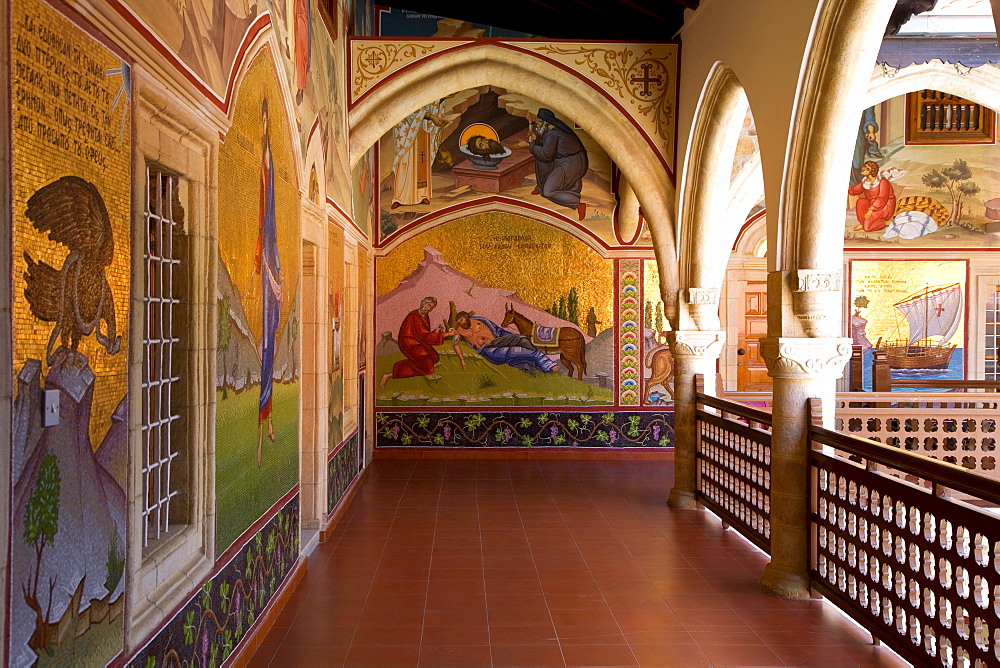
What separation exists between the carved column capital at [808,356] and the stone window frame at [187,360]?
382 centimetres

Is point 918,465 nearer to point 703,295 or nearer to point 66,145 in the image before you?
point 66,145

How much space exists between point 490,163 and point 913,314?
23.5 feet

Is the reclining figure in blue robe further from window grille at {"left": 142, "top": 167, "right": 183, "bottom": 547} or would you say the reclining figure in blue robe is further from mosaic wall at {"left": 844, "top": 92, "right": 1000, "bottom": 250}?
window grille at {"left": 142, "top": 167, "right": 183, "bottom": 547}

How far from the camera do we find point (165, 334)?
3688 mm

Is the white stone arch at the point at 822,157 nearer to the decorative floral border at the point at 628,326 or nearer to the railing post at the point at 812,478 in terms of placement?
the railing post at the point at 812,478

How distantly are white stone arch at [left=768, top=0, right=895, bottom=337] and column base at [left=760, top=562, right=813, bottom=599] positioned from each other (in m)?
1.71

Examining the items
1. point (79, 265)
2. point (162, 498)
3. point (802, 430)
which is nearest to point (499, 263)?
point (802, 430)

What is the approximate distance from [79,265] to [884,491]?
4.29 metres

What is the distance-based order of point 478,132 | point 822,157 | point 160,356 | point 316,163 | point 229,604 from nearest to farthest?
point 160,356
point 229,604
point 822,157
point 316,163
point 478,132

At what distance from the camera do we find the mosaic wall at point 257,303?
404 cm

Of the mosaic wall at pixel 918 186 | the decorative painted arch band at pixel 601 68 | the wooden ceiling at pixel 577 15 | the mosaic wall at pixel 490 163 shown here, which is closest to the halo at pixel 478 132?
the mosaic wall at pixel 490 163

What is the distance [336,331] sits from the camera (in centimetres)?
825

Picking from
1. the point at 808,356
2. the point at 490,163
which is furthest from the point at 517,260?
the point at 808,356

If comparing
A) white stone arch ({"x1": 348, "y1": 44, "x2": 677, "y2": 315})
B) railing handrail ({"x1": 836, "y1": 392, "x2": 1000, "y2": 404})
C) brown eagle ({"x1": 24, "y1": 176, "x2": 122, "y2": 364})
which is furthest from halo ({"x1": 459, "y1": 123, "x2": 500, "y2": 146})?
brown eagle ({"x1": 24, "y1": 176, "x2": 122, "y2": 364})
